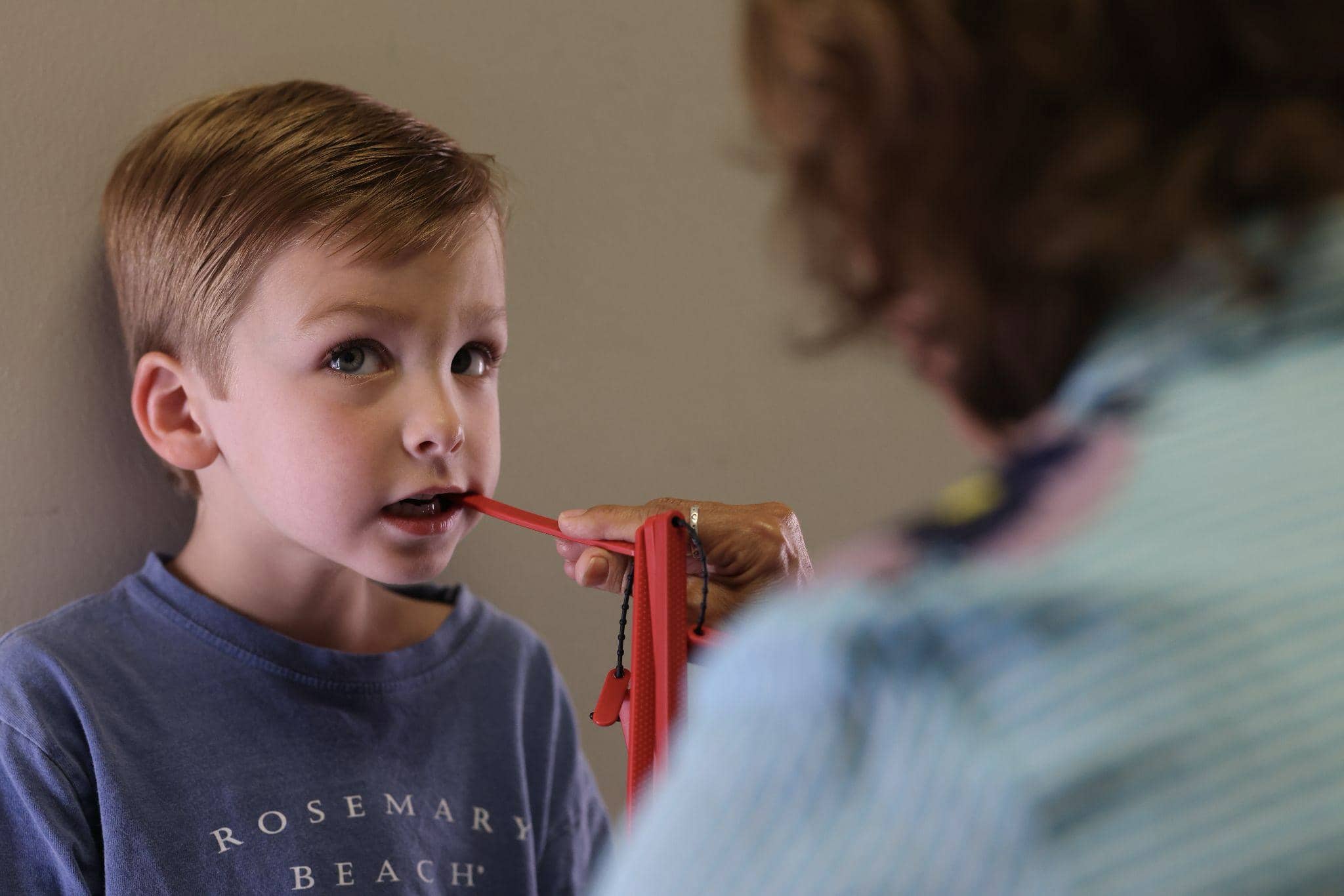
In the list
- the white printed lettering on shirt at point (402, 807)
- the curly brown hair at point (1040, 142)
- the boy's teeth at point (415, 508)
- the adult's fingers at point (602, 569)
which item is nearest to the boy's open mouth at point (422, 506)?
the boy's teeth at point (415, 508)

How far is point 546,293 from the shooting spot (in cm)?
109

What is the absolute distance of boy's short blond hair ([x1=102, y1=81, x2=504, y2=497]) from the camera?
2.72 feet

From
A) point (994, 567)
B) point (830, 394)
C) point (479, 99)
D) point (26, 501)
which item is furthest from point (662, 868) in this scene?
point (830, 394)

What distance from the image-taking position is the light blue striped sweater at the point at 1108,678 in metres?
0.29

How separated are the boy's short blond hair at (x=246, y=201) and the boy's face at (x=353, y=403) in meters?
0.02

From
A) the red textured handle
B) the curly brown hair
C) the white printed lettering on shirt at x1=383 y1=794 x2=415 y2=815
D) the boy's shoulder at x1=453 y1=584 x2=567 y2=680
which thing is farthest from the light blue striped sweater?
the boy's shoulder at x1=453 y1=584 x2=567 y2=680

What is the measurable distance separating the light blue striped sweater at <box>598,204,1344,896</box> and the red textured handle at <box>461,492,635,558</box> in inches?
18.5

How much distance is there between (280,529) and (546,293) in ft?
1.13

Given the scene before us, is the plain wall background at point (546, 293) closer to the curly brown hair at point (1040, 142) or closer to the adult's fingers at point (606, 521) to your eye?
the adult's fingers at point (606, 521)

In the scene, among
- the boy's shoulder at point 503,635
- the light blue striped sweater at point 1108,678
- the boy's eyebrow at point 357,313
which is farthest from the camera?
the boy's shoulder at point 503,635

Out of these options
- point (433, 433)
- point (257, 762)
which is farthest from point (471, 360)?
point (257, 762)

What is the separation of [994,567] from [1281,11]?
194 mm

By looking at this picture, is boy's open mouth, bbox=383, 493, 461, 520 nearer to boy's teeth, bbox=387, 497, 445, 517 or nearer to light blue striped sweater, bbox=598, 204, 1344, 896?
boy's teeth, bbox=387, 497, 445, 517

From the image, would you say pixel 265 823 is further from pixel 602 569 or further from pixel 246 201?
pixel 246 201
